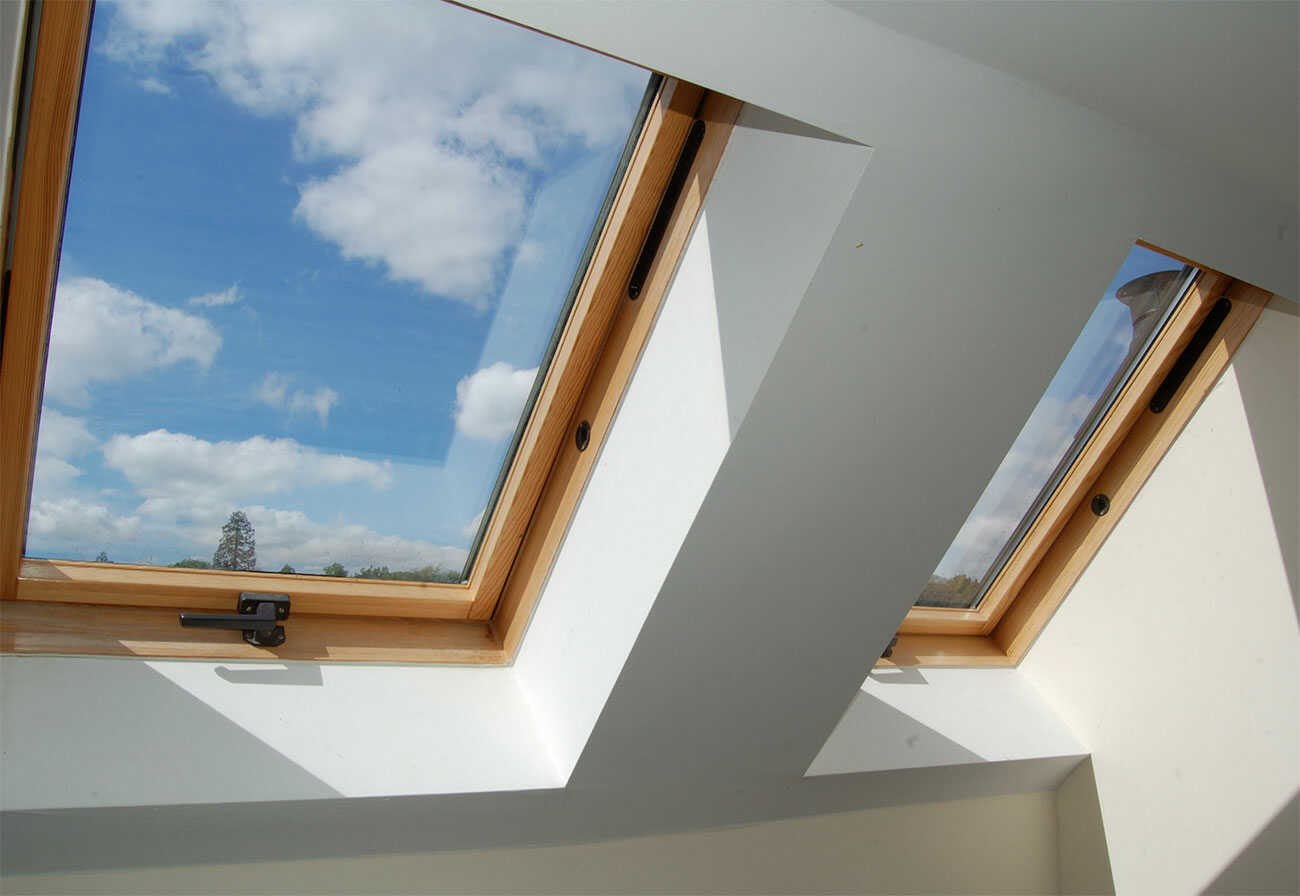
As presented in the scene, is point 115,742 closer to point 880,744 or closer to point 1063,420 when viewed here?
point 880,744

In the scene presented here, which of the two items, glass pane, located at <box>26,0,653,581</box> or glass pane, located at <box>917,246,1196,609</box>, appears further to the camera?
glass pane, located at <box>917,246,1196,609</box>

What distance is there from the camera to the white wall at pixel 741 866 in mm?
1541

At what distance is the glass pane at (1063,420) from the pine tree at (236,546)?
4.31 ft

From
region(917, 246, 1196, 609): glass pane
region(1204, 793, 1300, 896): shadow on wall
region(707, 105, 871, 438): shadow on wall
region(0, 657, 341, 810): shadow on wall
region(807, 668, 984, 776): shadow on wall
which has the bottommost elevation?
region(1204, 793, 1300, 896): shadow on wall

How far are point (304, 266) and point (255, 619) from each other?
1.97 feet

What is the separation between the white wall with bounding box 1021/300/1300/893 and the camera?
1953 mm

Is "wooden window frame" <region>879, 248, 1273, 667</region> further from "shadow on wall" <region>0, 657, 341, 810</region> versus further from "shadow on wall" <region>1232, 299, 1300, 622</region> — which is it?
"shadow on wall" <region>0, 657, 341, 810</region>

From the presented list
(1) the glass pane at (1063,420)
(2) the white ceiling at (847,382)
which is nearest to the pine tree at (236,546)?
(2) the white ceiling at (847,382)

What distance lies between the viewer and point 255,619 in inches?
62.4

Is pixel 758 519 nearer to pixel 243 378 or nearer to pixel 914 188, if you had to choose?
pixel 914 188

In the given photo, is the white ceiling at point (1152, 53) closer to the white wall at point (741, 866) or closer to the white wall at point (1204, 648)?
the white wall at point (1204, 648)

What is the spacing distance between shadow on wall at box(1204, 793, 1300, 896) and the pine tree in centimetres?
213

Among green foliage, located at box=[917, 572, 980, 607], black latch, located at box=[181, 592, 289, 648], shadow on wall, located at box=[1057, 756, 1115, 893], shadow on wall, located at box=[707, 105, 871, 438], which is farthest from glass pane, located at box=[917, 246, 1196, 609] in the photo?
black latch, located at box=[181, 592, 289, 648]

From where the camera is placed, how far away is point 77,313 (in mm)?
1358
